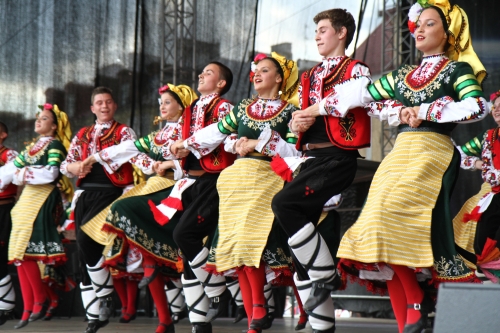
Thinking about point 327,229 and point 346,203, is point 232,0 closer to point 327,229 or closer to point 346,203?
point 346,203

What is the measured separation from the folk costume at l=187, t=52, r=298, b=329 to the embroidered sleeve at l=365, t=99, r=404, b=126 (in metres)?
0.76

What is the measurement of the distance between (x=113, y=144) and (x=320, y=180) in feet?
7.51

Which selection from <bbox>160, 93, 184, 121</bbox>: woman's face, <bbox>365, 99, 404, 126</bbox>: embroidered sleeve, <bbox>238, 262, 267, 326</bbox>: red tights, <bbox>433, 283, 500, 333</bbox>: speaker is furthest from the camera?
<bbox>160, 93, 184, 121</bbox>: woman's face

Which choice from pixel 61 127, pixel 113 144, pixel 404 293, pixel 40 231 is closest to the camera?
pixel 404 293

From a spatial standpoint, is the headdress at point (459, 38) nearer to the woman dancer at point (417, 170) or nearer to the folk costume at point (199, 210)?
the woman dancer at point (417, 170)

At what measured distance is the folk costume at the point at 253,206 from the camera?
3.75 meters

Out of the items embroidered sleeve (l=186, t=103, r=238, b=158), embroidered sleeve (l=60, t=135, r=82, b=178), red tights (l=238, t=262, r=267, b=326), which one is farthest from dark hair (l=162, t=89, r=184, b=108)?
red tights (l=238, t=262, r=267, b=326)

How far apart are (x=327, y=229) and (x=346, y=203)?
2.39 metres

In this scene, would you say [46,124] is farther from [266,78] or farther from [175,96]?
[266,78]

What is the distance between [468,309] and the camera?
1704 mm

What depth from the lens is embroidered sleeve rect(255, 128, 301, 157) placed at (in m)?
3.79

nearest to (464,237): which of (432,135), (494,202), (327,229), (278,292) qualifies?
(494,202)

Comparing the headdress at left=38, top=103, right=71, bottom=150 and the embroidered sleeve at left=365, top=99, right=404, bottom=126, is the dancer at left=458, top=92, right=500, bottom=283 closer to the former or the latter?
the embroidered sleeve at left=365, top=99, right=404, bottom=126

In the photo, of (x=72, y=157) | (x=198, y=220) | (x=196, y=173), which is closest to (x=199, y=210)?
(x=198, y=220)
